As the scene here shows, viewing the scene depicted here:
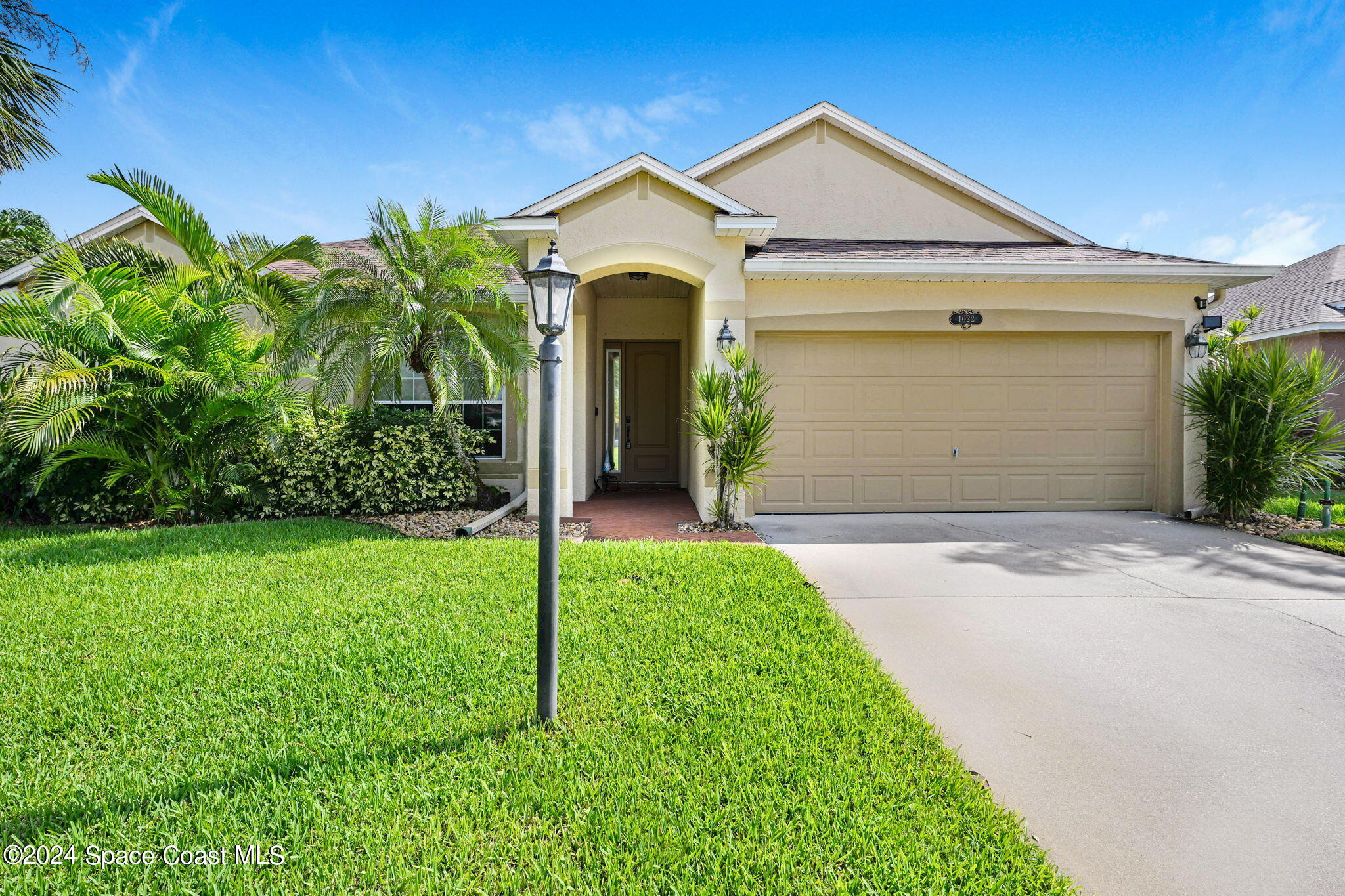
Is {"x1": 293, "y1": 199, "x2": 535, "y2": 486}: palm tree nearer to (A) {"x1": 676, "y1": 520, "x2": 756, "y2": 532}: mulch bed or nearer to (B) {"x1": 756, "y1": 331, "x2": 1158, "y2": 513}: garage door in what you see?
(A) {"x1": 676, "y1": 520, "x2": 756, "y2": 532}: mulch bed

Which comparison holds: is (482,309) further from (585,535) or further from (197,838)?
(197,838)

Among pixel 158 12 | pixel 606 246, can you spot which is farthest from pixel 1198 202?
pixel 158 12

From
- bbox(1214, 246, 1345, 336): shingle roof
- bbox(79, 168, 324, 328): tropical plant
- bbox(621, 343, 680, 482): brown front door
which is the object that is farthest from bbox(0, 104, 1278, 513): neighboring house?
bbox(1214, 246, 1345, 336): shingle roof

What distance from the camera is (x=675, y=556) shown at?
580 cm

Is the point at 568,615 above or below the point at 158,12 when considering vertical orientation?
below

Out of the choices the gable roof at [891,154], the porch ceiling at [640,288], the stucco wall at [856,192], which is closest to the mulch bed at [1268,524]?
the gable roof at [891,154]

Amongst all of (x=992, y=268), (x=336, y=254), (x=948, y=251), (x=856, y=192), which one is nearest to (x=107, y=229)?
(x=336, y=254)

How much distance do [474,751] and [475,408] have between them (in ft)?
26.2

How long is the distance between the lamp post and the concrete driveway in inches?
74.8

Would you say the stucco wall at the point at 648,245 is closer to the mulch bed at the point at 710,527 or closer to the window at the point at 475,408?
the mulch bed at the point at 710,527

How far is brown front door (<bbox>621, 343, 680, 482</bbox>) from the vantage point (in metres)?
12.1

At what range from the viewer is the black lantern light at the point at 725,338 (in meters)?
7.90

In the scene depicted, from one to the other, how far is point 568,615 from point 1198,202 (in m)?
21.4

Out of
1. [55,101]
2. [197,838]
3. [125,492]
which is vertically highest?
[55,101]
